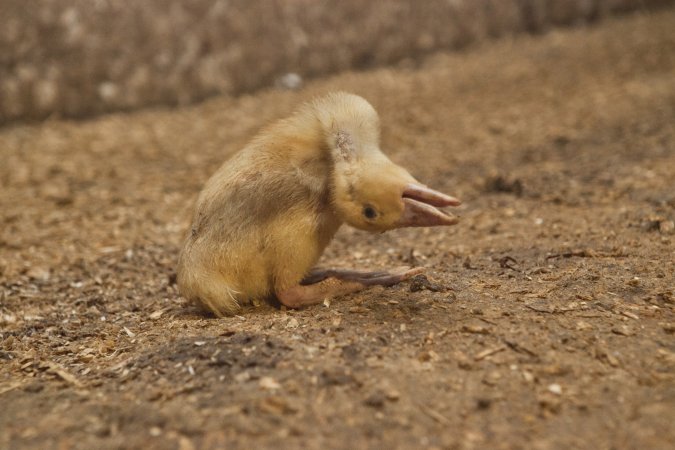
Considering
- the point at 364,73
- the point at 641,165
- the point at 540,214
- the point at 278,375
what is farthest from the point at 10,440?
the point at 364,73

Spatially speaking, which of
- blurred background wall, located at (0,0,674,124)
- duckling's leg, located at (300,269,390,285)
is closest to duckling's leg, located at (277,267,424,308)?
duckling's leg, located at (300,269,390,285)

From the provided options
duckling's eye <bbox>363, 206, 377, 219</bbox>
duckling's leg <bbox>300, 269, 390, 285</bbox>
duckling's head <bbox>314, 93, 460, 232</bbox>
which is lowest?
duckling's leg <bbox>300, 269, 390, 285</bbox>

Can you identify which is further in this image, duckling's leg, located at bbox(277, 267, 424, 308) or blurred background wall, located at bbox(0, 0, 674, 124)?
blurred background wall, located at bbox(0, 0, 674, 124)

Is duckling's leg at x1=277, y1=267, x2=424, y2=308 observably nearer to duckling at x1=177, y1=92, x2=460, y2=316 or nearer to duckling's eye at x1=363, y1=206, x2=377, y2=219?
duckling at x1=177, y1=92, x2=460, y2=316

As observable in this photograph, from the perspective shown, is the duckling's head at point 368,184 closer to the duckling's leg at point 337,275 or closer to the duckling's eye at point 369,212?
the duckling's eye at point 369,212

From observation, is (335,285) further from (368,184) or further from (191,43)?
(191,43)

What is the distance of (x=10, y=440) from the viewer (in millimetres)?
2275

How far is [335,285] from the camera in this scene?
127 inches

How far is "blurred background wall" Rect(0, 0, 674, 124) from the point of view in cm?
730

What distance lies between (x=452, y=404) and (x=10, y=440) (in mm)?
1562

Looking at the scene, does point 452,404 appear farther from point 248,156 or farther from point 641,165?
point 641,165

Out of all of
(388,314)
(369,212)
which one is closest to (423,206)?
(369,212)

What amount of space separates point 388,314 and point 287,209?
2.23 ft

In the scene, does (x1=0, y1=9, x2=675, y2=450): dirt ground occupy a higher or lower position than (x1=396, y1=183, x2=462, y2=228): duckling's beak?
lower
